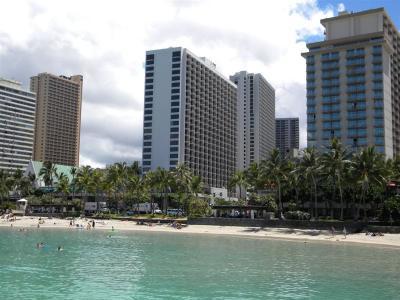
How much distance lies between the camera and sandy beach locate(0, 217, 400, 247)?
2904 inches

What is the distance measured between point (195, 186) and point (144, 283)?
8914 cm

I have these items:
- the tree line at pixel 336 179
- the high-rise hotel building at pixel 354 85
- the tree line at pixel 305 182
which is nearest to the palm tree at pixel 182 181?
the tree line at pixel 305 182

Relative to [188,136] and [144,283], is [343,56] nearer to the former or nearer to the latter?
[188,136]

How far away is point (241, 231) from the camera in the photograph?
87.6 m

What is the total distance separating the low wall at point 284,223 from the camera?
82.5 meters

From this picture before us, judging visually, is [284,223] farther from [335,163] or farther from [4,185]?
[4,185]

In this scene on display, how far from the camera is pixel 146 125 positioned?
19838 cm

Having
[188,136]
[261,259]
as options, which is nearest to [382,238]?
[261,259]

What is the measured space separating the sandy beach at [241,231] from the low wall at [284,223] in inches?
61.6

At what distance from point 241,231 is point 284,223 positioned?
8.45 meters

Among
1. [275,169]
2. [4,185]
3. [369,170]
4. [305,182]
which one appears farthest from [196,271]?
[4,185]

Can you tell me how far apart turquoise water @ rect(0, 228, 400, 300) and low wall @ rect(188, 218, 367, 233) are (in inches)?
647

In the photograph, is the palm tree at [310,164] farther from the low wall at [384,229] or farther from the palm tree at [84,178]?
the palm tree at [84,178]

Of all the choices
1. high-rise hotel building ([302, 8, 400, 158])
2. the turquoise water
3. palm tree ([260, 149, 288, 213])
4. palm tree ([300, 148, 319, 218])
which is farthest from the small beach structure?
high-rise hotel building ([302, 8, 400, 158])
